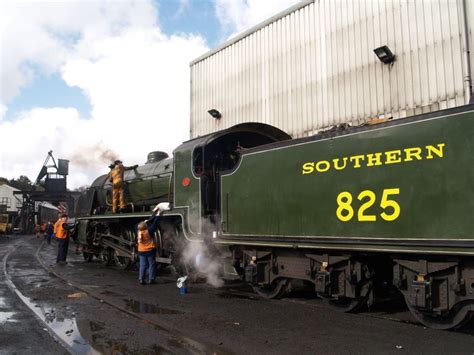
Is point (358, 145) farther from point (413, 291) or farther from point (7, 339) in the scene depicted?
point (7, 339)

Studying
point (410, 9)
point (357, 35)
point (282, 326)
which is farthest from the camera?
point (357, 35)

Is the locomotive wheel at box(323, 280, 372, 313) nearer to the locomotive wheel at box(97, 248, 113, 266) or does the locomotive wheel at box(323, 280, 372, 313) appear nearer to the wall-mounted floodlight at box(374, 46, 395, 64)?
the wall-mounted floodlight at box(374, 46, 395, 64)

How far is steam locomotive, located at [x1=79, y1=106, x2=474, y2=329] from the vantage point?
4.69 meters

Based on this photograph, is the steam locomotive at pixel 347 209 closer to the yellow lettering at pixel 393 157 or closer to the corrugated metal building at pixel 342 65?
the yellow lettering at pixel 393 157

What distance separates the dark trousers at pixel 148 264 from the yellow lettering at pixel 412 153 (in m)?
5.95

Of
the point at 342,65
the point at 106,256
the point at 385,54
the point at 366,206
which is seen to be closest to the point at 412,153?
the point at 366,206

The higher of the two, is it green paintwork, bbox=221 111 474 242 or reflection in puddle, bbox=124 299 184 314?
green paintwork, bbox=221 111 474 242

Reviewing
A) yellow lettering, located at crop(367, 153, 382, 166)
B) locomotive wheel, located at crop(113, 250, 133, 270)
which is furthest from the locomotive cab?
locomotive wheel, located at crop(113, 250, 133, 270)

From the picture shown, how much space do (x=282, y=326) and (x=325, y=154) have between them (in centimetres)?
235

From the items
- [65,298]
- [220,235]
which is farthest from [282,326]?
[65,298]

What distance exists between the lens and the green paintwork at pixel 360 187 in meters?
4.56

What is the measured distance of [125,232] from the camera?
1175 cm

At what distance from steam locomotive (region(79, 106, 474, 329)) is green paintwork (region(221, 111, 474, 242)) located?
13 mm

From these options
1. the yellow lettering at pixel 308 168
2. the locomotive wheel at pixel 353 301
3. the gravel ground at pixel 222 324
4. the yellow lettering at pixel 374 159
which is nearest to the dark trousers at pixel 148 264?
the gravel ground at pixel 222 324
